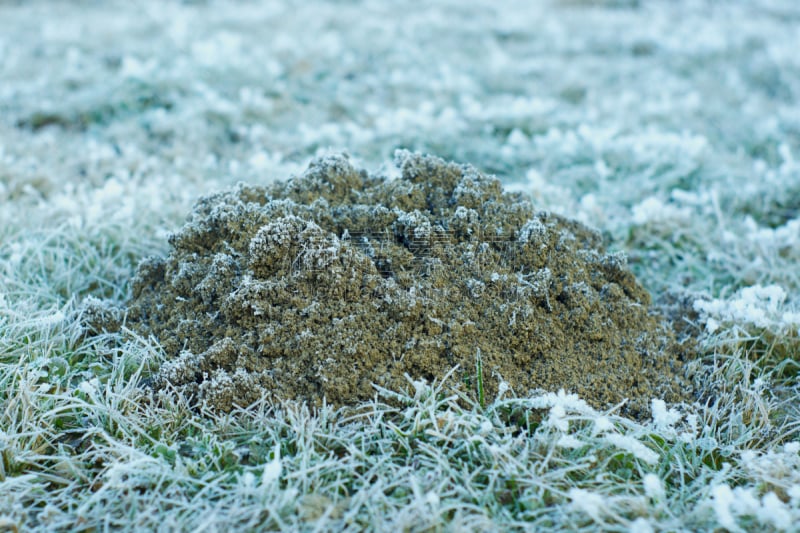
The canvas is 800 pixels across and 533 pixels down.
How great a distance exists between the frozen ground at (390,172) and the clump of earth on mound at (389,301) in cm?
15

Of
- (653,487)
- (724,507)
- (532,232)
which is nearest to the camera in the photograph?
(724,507)

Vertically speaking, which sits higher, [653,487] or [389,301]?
[389,301]

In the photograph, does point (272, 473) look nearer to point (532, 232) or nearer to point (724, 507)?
point (724, 507)

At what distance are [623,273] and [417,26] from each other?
690cm

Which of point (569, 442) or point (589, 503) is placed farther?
point (569, 442)

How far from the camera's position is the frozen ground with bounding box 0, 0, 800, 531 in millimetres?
2260

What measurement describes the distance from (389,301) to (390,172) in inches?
37.5

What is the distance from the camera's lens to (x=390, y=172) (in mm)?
3461

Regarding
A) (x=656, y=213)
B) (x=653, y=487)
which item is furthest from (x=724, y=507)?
(x=656, y=213)

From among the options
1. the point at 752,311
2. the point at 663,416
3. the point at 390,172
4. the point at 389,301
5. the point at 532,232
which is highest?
the point at 390,172

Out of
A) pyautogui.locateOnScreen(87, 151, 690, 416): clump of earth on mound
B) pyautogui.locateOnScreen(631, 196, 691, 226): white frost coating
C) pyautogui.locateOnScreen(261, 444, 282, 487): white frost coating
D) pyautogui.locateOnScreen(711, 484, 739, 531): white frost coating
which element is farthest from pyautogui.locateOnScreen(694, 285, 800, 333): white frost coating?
pyautogui.locateOnScreen(261, 444, 282, 487): white frost coating

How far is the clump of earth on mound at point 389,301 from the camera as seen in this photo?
104 inches

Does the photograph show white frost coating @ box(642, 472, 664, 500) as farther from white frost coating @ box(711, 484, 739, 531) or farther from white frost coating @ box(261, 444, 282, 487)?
white frost coating @ box(261, 444, 282, 487)

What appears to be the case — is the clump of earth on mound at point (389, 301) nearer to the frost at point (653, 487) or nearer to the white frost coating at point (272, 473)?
the white frost coating at point (272, 473)
